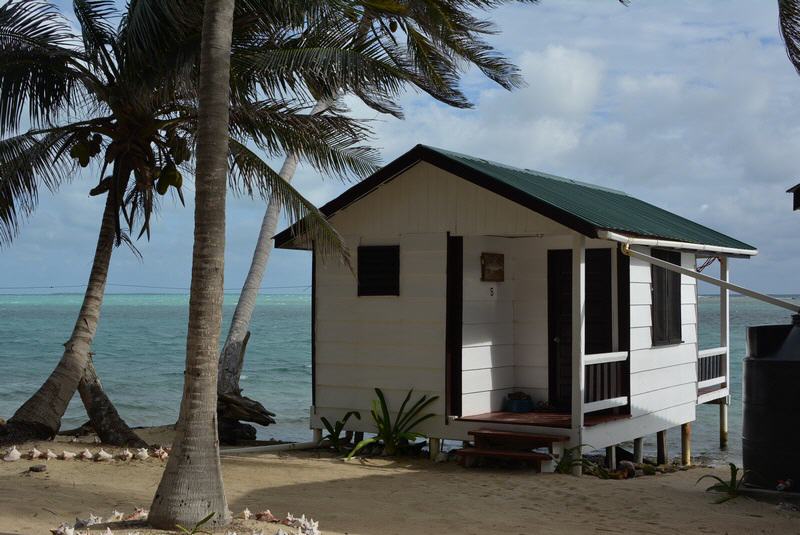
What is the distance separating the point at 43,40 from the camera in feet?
37.7

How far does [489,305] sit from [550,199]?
1.72 m

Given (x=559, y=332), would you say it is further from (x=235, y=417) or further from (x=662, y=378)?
(x=235, y=417)

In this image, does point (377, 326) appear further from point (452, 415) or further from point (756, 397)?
point (756, 397)

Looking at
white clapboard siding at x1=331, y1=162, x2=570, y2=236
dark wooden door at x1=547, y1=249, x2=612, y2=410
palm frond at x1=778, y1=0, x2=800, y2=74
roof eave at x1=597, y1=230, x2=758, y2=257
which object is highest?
palm frond at x1=778, y1=0, x2=800, y2=74

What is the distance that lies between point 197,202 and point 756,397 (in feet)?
17.7

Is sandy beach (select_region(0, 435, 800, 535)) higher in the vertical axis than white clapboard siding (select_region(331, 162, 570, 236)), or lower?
lower

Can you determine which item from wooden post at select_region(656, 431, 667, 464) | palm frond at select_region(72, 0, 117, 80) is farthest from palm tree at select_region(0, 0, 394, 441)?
wooden post at select_region(656, 431, 667, 464)

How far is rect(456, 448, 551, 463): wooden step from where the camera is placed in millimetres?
11031

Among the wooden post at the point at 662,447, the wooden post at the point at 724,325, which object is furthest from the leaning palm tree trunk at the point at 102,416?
the wooden post at the point at 724,325

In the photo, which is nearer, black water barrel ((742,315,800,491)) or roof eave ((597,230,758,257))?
black water barrel ((742,315,800,491))

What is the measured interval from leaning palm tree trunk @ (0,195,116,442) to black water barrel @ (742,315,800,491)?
7448mm

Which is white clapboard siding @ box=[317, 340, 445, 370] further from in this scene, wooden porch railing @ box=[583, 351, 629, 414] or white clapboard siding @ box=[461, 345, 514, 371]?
wooden porch railing @ box=[583, 351, 629, 414]

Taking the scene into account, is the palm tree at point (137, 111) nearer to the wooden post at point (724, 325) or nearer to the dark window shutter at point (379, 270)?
the dark window shutter at point (379, 270)

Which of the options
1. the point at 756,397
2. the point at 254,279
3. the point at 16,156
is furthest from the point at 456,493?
the point at 254,279
